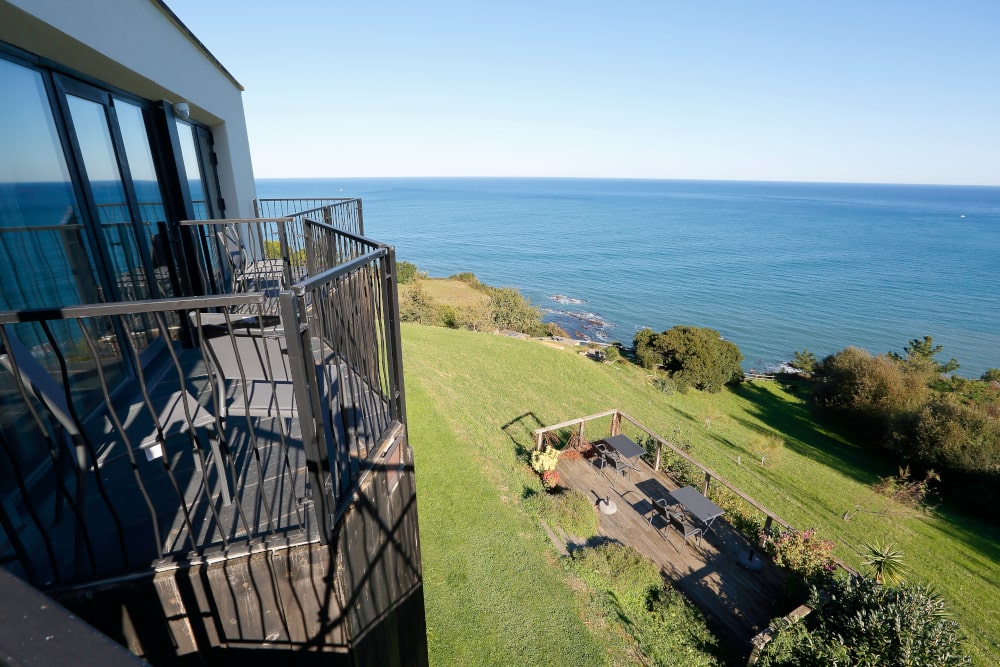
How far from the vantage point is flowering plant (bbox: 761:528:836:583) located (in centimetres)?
686

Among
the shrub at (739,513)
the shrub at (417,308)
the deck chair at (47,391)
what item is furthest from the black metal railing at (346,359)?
the shrub at (417,308)

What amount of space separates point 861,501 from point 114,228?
17.6 meters

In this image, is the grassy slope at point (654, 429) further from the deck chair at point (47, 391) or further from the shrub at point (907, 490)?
the deck chair at point (47, 391)

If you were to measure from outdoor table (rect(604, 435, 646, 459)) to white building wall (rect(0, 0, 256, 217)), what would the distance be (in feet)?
29.7

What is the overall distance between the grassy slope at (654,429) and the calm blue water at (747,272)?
1456cm

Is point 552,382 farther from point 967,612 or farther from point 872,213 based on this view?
point 872,213

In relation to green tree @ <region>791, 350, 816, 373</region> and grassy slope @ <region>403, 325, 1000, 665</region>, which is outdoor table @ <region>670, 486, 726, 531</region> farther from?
green tree @ <region>791, 350, 816, 373</region>

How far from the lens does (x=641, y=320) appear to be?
38.3 metres

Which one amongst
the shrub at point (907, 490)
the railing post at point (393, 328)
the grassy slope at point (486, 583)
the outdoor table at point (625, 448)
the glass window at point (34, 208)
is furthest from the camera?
the shrub at point (907, 490)

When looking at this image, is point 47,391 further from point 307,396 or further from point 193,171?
point 193,171

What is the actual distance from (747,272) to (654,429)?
50.7m

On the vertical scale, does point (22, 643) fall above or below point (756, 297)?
above

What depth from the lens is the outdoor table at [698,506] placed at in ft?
25.7

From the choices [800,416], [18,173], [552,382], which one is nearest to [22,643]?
[18,173]
